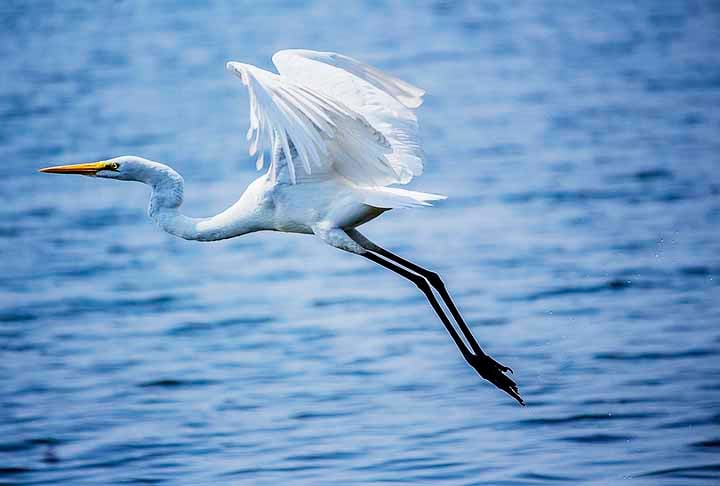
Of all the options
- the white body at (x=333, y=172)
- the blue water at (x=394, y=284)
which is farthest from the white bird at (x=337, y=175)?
the blue water at (x=394, y=284)

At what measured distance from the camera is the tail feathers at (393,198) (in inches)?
291

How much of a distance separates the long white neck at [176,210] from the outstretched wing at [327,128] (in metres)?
0.38

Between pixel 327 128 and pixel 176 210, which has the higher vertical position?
pixel 327 128

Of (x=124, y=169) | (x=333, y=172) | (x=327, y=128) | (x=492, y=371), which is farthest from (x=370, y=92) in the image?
(x=492, y=371)

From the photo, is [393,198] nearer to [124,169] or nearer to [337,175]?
[337,175]

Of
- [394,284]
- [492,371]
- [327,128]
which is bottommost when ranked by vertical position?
[394,284]

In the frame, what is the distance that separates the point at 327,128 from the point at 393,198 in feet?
2.34

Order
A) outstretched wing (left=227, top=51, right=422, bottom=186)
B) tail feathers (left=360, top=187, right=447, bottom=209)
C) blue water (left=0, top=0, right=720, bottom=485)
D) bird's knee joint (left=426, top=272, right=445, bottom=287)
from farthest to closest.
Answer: blue water (left=0, top=0, right=720, bottom=485) < bird's knee joint (left=426, top=272, right=445, bottom=287) < tail feathers (left=360, top=187, right=447, bottom=209) < outstretched wing (left=227, top=51, right=422, bottom=186)

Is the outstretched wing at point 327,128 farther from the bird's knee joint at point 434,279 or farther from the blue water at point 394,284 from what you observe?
the blue water at point 394,284

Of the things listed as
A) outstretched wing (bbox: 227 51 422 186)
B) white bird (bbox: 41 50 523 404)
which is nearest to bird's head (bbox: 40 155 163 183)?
white bird (bbox: 41 50 523 404)

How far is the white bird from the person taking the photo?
7617 mm

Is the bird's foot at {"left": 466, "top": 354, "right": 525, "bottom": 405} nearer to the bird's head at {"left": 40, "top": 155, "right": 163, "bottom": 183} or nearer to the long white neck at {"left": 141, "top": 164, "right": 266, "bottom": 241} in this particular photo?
the long white neck at {"left": 141, "top": 164, "right": 266, "bottom": 241}

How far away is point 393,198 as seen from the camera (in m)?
7.54

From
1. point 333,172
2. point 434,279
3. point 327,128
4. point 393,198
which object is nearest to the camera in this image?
point 327,128
